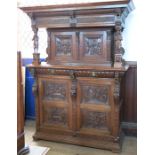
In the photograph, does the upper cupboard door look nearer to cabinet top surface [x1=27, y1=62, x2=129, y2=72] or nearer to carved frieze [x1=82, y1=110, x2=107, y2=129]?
cabinet top surface [x1=27, y1=62, x2=129, y2=72]

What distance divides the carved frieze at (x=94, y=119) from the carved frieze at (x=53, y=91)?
1.23 ft

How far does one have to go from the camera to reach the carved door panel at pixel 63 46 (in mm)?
2951

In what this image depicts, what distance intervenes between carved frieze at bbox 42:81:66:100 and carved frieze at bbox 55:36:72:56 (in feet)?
1.39

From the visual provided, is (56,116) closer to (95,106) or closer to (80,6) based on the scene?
(95,106)

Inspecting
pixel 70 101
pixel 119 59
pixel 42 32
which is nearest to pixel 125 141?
pixel 70 101

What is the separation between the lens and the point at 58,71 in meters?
2.88

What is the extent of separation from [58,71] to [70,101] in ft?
1.39

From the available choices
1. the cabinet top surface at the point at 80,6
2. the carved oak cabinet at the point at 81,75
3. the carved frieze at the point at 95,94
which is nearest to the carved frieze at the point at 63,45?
the carved oak cabinet at the point at 81,75

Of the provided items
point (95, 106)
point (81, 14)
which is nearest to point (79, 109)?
point (95, 106)

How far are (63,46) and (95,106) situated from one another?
90 centimetres

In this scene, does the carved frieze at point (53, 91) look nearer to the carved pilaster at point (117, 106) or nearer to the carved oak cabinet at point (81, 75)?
the carved oak cabinet at point (81, 75)

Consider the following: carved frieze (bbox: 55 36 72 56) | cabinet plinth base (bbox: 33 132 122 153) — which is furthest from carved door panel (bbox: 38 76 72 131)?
carved frieze (bbox: 55 36 72 56)

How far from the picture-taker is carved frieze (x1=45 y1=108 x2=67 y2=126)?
3016mm

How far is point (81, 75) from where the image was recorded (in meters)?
2.81
